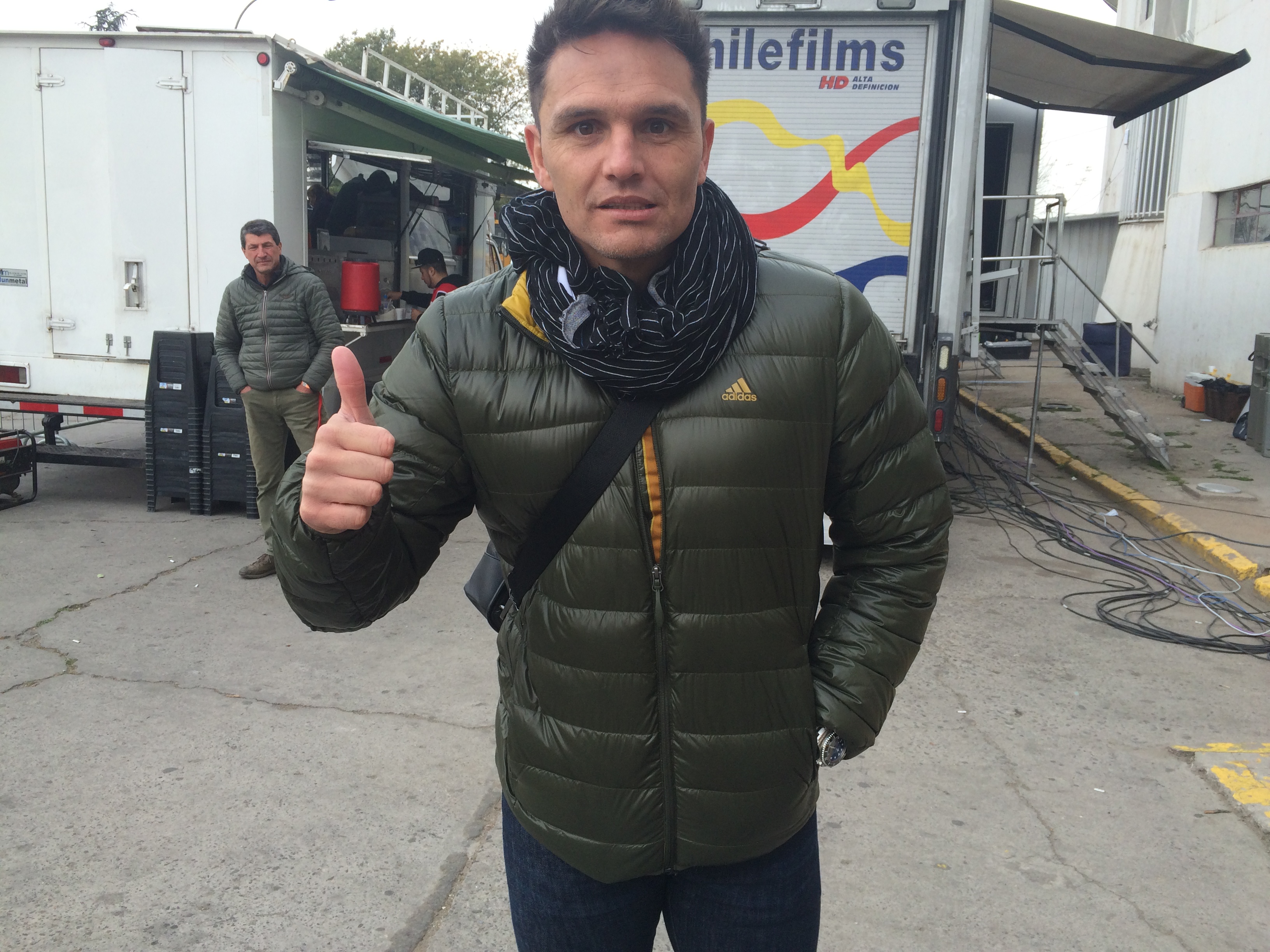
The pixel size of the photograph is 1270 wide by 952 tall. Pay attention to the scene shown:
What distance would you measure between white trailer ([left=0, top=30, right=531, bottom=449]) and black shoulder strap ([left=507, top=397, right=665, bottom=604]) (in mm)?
6845

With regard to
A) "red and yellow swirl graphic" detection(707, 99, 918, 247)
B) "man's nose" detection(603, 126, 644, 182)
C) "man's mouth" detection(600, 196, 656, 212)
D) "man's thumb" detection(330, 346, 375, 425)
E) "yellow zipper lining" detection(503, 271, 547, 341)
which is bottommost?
"man's thumb" detection(330, 346, 375, 425)

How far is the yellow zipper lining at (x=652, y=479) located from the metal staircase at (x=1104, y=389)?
30.0 feet

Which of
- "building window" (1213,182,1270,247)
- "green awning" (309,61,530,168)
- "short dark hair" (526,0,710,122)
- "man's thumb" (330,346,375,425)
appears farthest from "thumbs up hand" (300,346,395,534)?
"building window" (1213,182,1270,247)

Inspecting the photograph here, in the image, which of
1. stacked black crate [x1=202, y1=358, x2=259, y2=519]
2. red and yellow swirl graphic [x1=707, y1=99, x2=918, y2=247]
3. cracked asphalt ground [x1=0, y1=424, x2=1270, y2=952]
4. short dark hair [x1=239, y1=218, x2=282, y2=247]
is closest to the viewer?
cracked asphalt ground [x1=0, y1=424, x2=1270, y2=952]

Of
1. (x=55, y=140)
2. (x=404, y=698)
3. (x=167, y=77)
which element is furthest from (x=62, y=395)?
(x=404, y=698)

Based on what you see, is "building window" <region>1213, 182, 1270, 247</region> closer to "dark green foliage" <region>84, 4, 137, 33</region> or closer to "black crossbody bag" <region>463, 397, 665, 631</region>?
"black crossbody bag" <region>463, 397, 665, 631</region>

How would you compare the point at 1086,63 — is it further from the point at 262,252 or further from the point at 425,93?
the point at 425,93

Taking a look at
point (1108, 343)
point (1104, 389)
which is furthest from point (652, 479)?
point (1108, 343)

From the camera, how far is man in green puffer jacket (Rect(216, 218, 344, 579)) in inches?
270

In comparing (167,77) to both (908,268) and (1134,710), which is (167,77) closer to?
(908,268)

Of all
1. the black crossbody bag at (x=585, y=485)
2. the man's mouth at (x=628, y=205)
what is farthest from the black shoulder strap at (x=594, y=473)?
the man's mouth at (x=628, y=205)

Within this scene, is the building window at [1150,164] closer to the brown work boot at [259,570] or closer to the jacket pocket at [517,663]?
the brown work boot at [259,570]

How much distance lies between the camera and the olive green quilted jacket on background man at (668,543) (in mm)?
1565

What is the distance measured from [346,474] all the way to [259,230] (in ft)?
19.6
